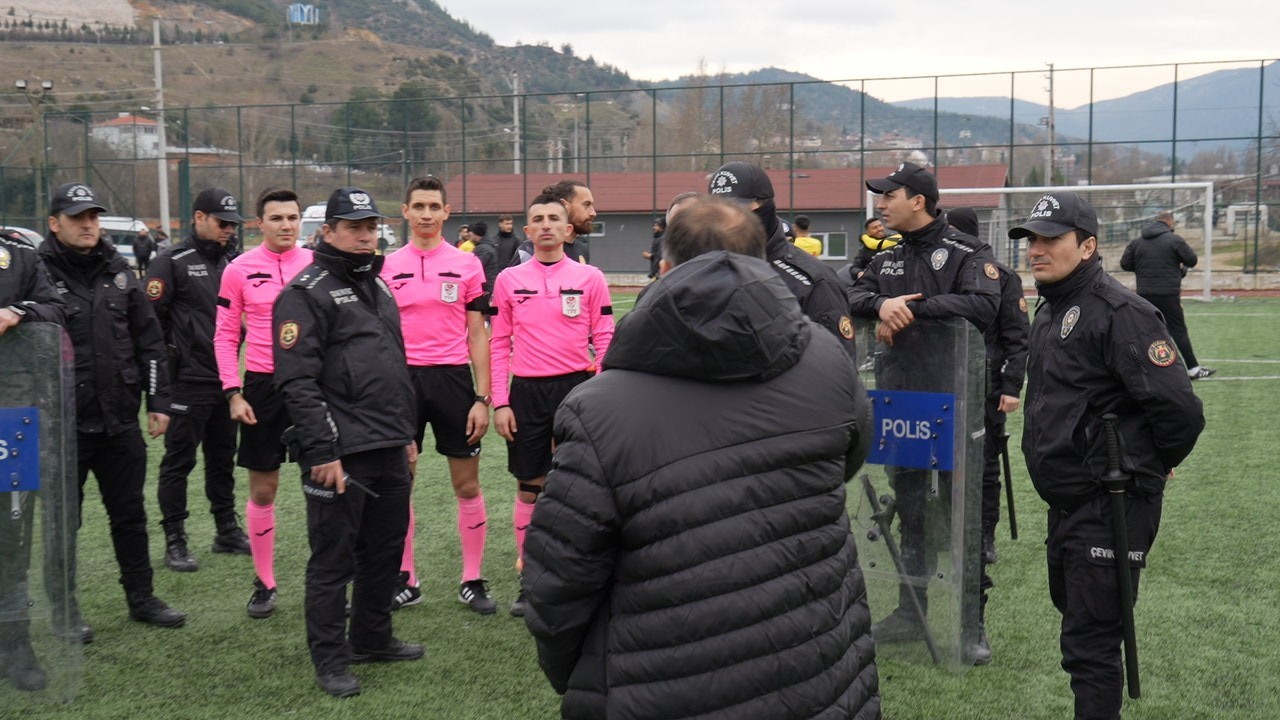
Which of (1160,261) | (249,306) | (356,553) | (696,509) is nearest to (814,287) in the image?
(356,553)

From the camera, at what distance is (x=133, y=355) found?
5547 millimetres

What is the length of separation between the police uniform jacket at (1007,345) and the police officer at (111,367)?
14.1ft

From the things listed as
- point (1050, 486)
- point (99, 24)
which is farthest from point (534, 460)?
point (99, 24)

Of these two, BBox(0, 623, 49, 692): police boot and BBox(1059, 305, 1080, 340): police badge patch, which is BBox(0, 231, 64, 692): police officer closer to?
BBox(0, 623, 49, 692): police boot

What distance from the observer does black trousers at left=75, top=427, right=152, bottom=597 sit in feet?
17.7

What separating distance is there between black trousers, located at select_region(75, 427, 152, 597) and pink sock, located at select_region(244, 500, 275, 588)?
0.52m

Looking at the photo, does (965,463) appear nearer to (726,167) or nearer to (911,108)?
(726,167)

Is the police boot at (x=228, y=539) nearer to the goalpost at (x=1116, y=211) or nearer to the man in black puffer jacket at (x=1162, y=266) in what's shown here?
the man in black puffer jacket at (x=1162, y=266)

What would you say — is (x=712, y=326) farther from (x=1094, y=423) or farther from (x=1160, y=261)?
(x=1160, y=261)

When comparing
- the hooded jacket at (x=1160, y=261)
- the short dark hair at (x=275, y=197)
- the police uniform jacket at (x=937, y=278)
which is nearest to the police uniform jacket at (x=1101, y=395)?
the police uniform jacket at (x=937, y=278)

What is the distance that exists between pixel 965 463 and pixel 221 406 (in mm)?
4383

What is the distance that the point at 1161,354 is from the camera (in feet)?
12.1

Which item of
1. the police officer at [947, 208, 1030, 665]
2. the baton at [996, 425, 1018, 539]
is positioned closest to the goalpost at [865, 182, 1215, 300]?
the baton at [996, 425, 1018, 539]

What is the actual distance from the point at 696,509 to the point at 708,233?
61 cm
